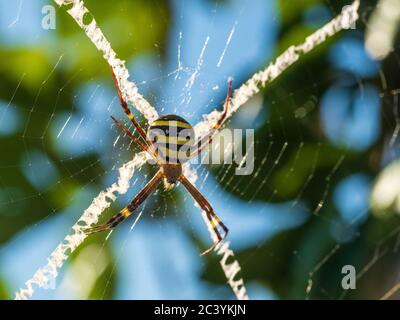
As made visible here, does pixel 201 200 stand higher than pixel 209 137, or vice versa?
pixel 209 137

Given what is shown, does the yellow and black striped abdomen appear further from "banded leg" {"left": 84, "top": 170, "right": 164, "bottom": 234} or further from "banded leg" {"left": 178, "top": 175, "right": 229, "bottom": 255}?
"banded leg" {"left": 178, "top": 175, "right": 229, "bottom": 255}

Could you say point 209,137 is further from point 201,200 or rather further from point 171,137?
point 201,200

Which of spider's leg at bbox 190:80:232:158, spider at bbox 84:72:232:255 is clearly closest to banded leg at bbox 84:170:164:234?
spider at bbox 84:72:232:255

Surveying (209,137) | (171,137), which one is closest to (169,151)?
(171,137)

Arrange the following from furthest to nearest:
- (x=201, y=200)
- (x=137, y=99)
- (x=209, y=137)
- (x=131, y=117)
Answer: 1. (x=201, y=200)
2. (x=209, y=137)
3. (x=137, y=99)
4. (x=131, y=117)

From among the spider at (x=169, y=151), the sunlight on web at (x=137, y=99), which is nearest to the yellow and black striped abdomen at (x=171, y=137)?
the spider at (x=169, y=151)
